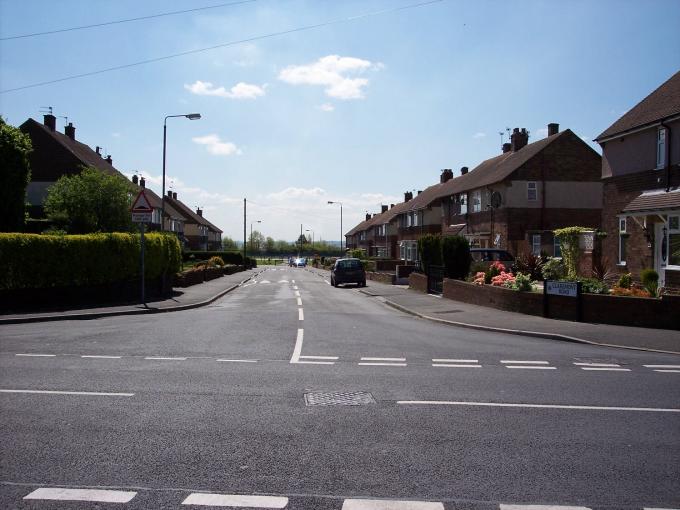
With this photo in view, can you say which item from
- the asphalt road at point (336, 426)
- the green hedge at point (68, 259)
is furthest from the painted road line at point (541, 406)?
the green hedge at point (68, 259)

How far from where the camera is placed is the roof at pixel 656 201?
1878cm

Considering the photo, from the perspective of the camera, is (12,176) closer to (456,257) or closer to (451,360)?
(456,257)

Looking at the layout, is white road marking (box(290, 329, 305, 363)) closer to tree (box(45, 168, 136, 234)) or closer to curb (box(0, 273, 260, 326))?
curb (box(0, 273, 260, 326))

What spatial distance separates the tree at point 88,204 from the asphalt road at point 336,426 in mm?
24934

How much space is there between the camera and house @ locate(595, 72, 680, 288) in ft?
64.8

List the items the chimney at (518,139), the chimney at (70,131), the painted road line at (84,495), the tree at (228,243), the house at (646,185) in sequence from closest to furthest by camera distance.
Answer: the painted road line at (84,495), the house at (646,185), the chimney at (518,139), the chimney at (70,131), the tree at (228,243)

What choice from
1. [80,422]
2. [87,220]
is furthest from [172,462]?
[87,220]

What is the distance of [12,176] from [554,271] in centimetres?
2204

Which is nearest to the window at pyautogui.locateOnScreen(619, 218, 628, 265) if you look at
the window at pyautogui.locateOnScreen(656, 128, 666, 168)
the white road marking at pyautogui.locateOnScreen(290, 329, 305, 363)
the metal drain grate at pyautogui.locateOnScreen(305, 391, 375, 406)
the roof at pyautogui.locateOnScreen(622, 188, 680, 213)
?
the roof at pyautogui.locateOnScreen(622, 188, 680, 213)

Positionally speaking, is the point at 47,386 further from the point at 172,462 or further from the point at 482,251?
the point at 482,251

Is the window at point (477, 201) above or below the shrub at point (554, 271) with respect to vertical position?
above

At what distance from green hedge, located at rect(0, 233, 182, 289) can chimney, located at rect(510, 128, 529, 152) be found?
3070cm

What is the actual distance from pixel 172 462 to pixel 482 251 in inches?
1044

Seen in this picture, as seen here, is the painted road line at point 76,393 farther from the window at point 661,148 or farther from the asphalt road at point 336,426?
the window at point 661,148
